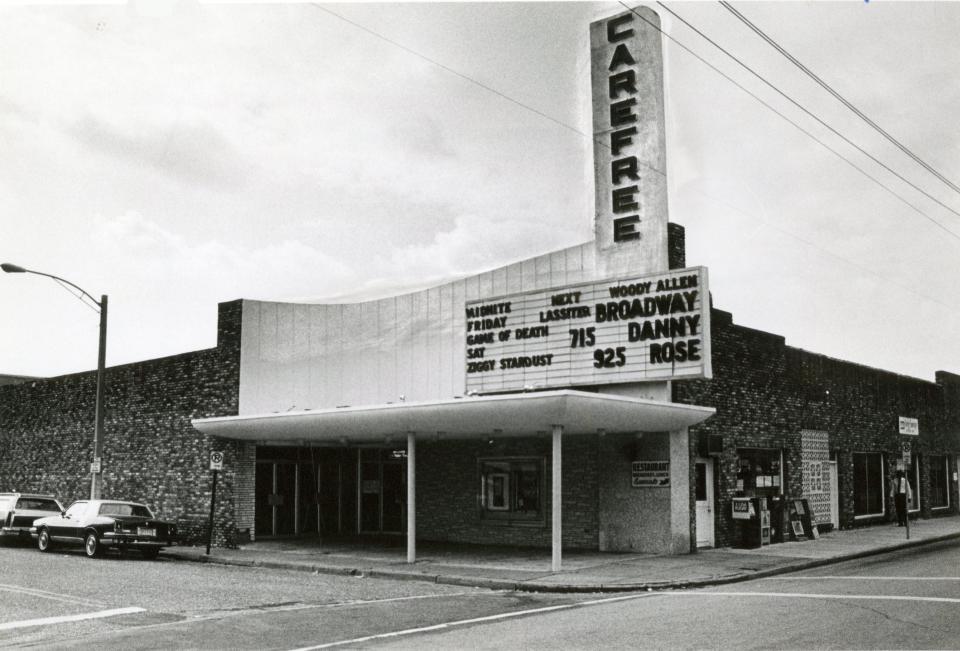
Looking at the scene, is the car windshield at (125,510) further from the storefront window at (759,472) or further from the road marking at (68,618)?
the storefront window at (759,472)

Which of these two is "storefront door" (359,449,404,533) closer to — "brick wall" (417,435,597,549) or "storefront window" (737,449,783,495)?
"brick wall" (417,435,597,549)

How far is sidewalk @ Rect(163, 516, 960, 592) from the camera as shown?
16516 millimetres

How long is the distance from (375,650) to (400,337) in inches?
568

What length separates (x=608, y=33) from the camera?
20406 mm

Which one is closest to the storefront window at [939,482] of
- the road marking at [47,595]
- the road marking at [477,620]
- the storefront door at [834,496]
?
the storefront door at [834,496]

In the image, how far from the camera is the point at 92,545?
73.6 ft

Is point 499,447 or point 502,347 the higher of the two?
point 502,347

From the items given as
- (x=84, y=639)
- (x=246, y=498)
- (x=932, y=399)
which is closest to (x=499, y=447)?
(x=246, y=498)

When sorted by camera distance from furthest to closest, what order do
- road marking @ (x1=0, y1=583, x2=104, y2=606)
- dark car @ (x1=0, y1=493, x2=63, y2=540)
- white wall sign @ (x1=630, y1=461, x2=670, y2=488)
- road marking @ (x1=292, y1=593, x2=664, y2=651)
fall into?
dark car @ (x1=0, y1=493, x2=63, y2=540)
white wall sign @ (x1=630, y1=461, x2=670, y2=488)
road marking @ (x1=0, y1=583, x2=104, y2=606)
road marking @ (x1=292, y1=593, x2=664, y2=651)

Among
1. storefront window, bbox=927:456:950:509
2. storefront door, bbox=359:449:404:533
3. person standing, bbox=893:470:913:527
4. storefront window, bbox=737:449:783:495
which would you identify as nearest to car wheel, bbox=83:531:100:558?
storefront door, bbox=359:449:404:533

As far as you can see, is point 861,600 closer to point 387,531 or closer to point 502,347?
point 502,347

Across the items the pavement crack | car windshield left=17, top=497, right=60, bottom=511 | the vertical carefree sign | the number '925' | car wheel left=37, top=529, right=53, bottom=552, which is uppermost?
the vertical carefree sign

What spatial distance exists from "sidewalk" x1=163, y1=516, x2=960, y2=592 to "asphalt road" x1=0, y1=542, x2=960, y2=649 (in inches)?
26.9

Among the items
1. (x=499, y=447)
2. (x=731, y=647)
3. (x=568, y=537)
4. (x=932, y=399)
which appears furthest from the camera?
(x=932, y=399)
